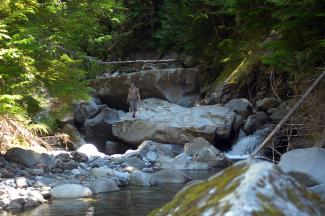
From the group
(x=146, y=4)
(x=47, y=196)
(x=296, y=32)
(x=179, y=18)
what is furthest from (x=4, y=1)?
(x=146, y=4)

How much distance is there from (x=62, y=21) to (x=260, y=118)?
8598 millimetres

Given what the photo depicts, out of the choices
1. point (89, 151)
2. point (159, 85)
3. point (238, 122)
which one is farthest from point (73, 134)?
point (238, 122)

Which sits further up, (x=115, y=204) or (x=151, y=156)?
(x=115, y=204)

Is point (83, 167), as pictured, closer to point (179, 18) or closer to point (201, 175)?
point (201, 175)

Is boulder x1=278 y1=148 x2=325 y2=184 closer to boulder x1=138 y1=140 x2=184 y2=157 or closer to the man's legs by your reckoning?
boulder x1=138 y1=140 x2=184 y2=157

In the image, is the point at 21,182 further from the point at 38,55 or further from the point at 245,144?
the point at 245,144

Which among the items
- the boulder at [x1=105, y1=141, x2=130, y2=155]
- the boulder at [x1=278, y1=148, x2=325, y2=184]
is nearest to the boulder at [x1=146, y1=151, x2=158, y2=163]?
the boulder at [x1=105, y1=141, x2=130, y2=155]

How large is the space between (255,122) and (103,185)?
28.2 feet

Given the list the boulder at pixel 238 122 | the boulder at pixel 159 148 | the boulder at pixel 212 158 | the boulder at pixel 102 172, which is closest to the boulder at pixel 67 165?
the boulder at pixel 102 172

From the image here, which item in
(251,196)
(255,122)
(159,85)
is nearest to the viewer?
(251,196)

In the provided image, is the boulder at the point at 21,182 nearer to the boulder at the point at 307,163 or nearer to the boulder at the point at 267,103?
the boulder at the point at 307,163

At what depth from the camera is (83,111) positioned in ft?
76.0

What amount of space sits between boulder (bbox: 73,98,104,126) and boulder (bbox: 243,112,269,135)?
7792mm

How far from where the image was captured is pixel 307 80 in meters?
8.56
